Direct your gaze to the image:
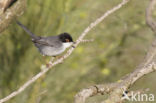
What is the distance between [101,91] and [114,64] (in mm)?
8134

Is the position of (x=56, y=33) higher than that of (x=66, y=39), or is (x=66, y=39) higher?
(x=56, y=33)

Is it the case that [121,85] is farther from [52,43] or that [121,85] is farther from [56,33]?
[56,33]

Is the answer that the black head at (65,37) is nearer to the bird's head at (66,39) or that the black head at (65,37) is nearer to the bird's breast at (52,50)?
the bird's head at (66,39)

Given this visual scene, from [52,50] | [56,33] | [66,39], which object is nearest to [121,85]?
[66,39]


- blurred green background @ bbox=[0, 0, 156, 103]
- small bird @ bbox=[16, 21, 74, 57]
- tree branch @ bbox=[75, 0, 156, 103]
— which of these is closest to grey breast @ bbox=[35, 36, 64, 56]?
small bird @ bbox=[16, 21, 74, 57]

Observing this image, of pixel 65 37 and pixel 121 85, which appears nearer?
pixel 121 85

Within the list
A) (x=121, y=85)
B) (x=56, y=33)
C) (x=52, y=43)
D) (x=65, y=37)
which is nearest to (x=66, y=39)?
(x=65, y=37)

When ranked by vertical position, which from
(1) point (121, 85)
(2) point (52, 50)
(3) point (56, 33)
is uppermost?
(3) point (56, 33)

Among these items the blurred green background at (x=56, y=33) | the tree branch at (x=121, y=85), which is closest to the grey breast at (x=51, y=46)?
the blurred green background at (x=56, y=33)

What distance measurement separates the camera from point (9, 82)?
8898 millimetres

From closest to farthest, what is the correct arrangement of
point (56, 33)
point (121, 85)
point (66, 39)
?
1. point (121, 85)
2. point (66, 39)
3. point (56, 33)

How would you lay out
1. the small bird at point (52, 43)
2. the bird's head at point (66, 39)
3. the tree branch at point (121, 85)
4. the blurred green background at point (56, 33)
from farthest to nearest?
1. the blurred green background at point (56, 33)
2. the small bird at point (52, 43)
3. the bird's head at point (66, 39)
4. the tree branch at point (121, 85)

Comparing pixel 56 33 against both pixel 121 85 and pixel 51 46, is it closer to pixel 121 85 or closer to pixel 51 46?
pixel 51 46

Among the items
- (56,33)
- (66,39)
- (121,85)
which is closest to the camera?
(121,85)
